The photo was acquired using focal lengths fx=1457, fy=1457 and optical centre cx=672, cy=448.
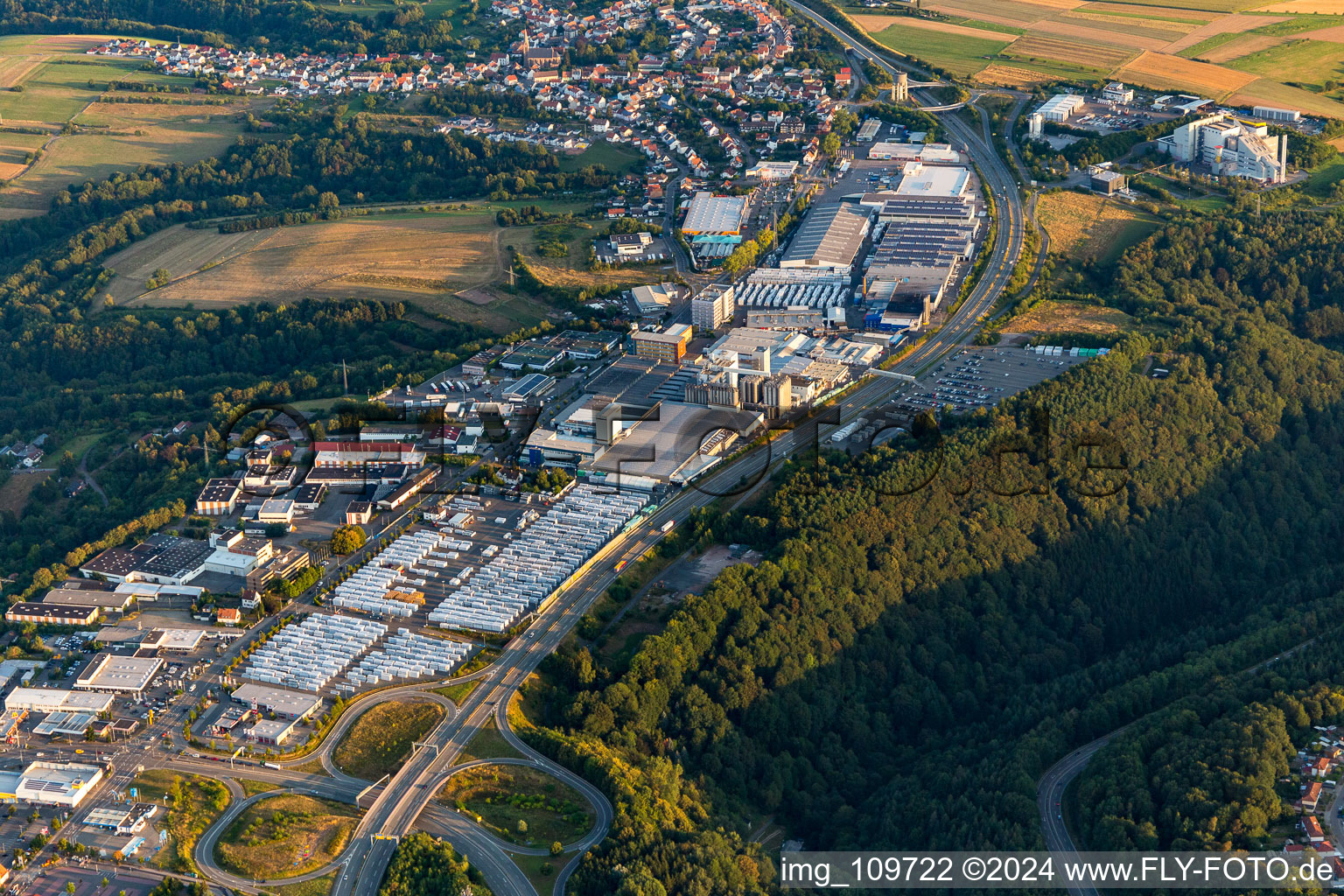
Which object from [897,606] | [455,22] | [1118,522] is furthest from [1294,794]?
[455,22]

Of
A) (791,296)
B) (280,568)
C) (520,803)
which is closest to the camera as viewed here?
(520,803)

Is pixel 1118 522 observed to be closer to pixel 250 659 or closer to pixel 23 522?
pixel 250 659

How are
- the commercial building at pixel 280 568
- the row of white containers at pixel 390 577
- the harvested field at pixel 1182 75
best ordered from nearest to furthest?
1. the row of white containers at pixel 390 577
2. the commercial building at pixel 280 568
3. the harvested field at pixel 1182 75

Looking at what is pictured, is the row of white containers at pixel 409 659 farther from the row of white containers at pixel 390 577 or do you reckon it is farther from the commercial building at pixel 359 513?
the commercial building at pixel 359 513

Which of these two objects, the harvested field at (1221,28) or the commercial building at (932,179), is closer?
the commercial building at (932,179)

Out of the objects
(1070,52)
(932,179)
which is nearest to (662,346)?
(932,179)

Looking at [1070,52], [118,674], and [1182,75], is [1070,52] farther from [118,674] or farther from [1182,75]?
[118,674]

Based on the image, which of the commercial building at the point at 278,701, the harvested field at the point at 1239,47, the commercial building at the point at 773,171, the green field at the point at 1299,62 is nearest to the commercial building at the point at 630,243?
the commercial building at the point at 773,171
